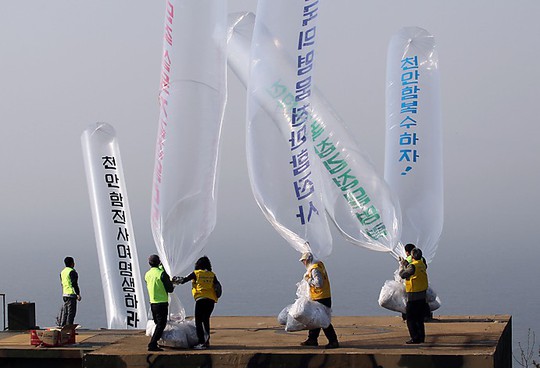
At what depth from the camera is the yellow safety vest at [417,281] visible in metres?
17.0

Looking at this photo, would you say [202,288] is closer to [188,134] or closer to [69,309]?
[188,134]

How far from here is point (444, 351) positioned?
1625 centimetres

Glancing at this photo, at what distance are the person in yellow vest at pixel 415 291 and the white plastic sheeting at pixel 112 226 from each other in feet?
23.9

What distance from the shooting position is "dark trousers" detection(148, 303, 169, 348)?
16703mm

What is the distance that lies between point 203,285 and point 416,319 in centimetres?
287

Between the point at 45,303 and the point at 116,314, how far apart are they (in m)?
84.6

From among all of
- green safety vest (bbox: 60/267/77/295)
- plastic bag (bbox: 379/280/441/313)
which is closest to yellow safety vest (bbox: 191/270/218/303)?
plastic bag (bbox: 379/280/441/313)

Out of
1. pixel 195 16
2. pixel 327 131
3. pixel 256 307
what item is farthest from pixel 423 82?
pixel 256 307

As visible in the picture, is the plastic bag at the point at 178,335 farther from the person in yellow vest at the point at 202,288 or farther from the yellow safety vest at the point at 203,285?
the yellow safety vest at the point at 203,285

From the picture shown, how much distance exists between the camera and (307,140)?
55.6 feet

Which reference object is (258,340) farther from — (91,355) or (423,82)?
(423,82)

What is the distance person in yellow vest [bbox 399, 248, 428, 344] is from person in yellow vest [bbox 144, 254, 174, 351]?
309 centimetres

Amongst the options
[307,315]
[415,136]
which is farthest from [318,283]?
[415,136]

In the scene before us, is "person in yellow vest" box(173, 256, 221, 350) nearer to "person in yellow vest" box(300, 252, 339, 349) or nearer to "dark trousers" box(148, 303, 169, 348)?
"dark trousers" box(148, 303, 169, 348)
